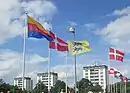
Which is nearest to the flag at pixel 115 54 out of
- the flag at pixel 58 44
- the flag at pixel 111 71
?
the flag at pixel 111 71

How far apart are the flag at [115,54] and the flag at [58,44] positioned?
1732cm

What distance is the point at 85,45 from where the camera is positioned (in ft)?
142

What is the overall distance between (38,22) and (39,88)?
132 m

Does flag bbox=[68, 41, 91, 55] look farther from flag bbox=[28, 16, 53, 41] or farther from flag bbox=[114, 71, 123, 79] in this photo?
flag bbox=[114, 71, 123, 79]

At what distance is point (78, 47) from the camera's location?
143 ft

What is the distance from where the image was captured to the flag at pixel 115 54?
5928cm

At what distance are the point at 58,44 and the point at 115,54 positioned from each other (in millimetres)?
19248

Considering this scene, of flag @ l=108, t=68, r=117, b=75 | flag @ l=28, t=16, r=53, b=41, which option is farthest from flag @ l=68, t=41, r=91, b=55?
flag @ l=108, t=68, r=117, b=75

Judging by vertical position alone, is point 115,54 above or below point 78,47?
above

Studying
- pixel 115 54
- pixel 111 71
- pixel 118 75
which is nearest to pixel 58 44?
pixel 115 54

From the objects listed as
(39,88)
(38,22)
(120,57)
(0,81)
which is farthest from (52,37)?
(39,88)

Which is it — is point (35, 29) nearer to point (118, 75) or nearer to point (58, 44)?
point (58, 44)

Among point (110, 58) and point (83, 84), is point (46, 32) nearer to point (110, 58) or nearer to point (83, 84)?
point (110, 58)

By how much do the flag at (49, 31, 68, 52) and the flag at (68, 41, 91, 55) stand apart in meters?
0.68
